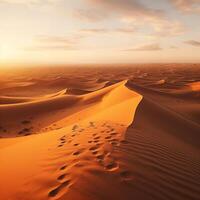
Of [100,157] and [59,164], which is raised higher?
[100,157]

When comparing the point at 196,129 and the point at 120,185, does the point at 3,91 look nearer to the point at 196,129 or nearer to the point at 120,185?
the point at 196,129

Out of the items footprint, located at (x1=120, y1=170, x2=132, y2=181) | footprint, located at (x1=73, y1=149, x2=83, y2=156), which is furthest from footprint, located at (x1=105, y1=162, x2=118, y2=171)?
footprint, located at (x1=73, y1=149, x2=83, y2=156)

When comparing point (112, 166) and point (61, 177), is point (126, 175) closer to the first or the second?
point (112, 166)

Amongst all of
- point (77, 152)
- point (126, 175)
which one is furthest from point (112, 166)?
point (77, 152)

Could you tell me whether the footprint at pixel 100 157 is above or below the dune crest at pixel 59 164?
above

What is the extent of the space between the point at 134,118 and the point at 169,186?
4.03 m

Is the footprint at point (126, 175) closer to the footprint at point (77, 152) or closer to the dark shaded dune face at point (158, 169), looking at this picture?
the dark shaded dune face at point (158, 169)

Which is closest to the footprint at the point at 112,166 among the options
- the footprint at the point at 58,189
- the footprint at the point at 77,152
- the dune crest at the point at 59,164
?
the dune crest at the point at 59,164

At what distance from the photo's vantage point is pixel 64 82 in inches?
1545

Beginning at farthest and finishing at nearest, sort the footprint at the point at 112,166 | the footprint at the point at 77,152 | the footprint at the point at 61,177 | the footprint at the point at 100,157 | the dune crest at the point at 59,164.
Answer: the footprint at the point at 77,152, the footprint at the point at 100,157, the footprint at the point at 112,166, the footprint at the point at 61,177, the dune crest at the point at 59,164

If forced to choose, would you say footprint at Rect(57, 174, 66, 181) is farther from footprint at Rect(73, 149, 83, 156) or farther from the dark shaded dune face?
the dark shaded dune face

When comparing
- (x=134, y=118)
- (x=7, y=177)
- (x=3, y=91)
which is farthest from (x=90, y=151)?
(x=3, y=91)

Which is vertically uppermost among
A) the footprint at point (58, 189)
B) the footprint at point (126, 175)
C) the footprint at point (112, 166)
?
the footprint at point (112, 166)

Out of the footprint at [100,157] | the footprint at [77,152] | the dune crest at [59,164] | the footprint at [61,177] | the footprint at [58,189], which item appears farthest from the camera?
the footprint at [77,152]
